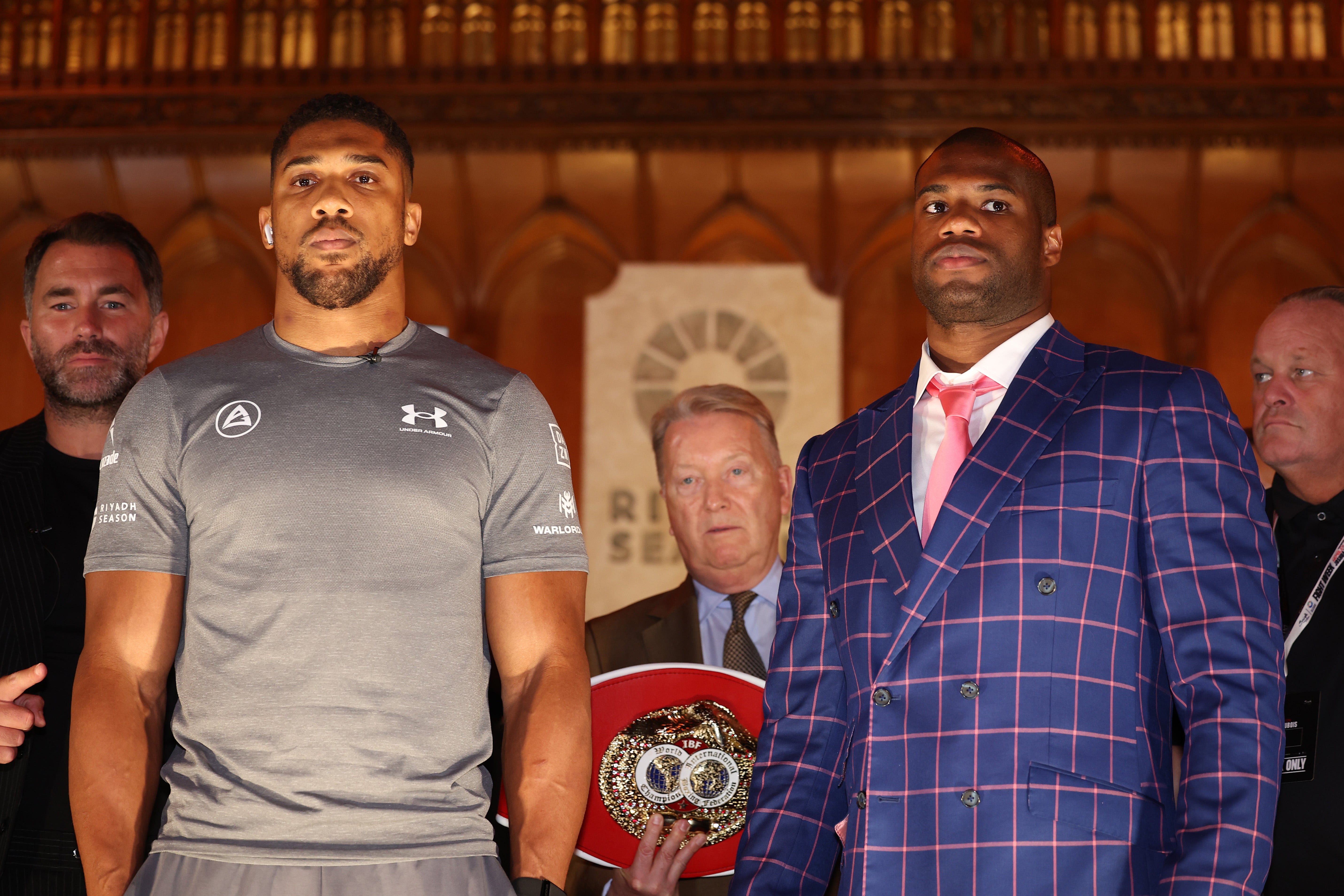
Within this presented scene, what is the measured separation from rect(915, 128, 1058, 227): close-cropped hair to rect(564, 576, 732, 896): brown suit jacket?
111 centimetres

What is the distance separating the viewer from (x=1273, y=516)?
8.29ft

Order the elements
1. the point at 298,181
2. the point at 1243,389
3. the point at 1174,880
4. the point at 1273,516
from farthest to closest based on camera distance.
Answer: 1. the point at 1243,389
2. the point at 1273,516
3. the point at 298,181
4. the point at 1174,880

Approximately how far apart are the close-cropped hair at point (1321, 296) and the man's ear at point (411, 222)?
1.61 m

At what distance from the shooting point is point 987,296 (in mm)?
1977

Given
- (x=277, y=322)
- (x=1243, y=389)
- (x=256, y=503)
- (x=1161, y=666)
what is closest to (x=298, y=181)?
(x=277, y=322)

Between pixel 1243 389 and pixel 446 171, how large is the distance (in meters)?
3.78

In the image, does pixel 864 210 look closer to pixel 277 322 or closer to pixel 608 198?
pixel 608 198

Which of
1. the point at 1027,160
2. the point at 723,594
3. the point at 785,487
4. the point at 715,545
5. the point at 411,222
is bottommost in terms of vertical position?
the point at 723,594

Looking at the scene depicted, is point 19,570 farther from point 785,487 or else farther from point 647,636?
point 785,487

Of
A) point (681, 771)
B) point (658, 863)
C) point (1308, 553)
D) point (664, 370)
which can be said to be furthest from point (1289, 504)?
point (664, 370)

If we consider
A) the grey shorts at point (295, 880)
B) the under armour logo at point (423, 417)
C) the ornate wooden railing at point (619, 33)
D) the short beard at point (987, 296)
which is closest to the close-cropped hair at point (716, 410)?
the short beard at point (987, 296)

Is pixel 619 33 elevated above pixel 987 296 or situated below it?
above

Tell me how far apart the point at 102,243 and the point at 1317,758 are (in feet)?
7.94

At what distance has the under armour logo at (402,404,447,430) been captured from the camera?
70.4 inches
